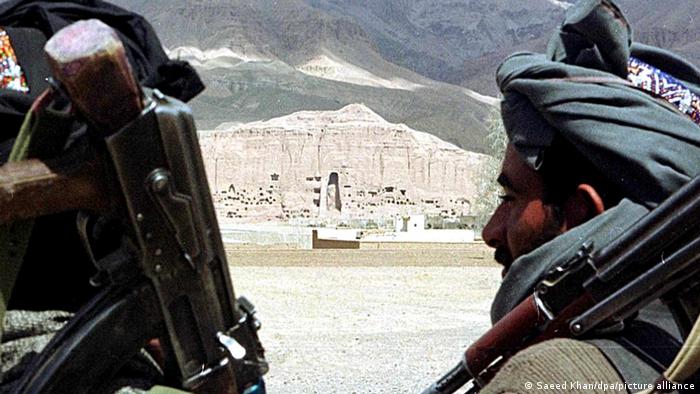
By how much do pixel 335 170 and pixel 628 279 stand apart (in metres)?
52.9

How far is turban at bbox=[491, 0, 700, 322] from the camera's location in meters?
1.71

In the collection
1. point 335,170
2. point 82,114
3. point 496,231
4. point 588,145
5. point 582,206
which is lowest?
point 335,170

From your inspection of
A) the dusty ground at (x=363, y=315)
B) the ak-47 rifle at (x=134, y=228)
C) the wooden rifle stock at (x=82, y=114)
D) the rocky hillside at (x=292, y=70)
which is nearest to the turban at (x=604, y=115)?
the ak-47 rifle at (x=134, y=228)

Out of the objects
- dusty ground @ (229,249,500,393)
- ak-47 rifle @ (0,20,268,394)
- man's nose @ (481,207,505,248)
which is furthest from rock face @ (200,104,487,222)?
ak-47 rifle @ (0,20,268,394)

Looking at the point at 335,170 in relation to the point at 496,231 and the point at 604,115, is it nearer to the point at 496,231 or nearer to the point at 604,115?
the point at 496,231

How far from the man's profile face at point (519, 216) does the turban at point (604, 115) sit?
0.04 meters

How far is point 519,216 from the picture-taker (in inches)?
74.9

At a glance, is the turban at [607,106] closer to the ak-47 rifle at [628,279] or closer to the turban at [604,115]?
the turban at [604,115]

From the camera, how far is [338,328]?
41.7 ft

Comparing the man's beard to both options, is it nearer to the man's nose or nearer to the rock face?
the man's nose

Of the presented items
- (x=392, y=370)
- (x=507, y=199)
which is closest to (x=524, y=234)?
(x=507, y=199)

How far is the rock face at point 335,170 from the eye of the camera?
52.5 metres

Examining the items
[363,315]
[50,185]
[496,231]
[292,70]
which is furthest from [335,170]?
[50,185]

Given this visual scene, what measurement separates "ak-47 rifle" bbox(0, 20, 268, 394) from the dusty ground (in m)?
6.92
